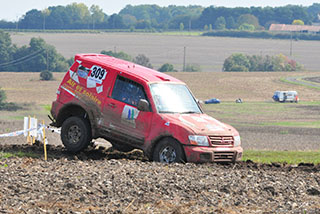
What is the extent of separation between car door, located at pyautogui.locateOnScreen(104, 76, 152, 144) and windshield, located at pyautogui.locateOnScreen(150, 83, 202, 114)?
266mm

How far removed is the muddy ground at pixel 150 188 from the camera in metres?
7.86

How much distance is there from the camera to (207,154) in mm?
12422

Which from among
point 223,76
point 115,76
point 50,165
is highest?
point 115,76

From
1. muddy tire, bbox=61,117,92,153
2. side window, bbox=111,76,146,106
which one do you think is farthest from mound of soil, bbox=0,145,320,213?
muddy tire, bbox=61,117,92,153

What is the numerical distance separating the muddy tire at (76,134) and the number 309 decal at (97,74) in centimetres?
93

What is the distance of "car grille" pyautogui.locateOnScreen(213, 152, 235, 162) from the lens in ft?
41.3

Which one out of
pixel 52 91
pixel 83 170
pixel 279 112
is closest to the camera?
pixel 83 170

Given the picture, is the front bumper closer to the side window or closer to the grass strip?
the side window

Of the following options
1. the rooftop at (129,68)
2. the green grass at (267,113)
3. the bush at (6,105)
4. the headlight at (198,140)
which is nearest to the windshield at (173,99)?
the rooftop at (129,68)

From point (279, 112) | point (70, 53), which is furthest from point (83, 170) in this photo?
point (70, 53)

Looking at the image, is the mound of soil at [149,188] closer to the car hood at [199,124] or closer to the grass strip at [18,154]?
the car hood at [199,124]

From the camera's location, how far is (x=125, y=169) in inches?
424

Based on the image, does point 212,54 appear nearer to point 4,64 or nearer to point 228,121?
point 4,64

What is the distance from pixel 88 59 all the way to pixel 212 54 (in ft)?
482
